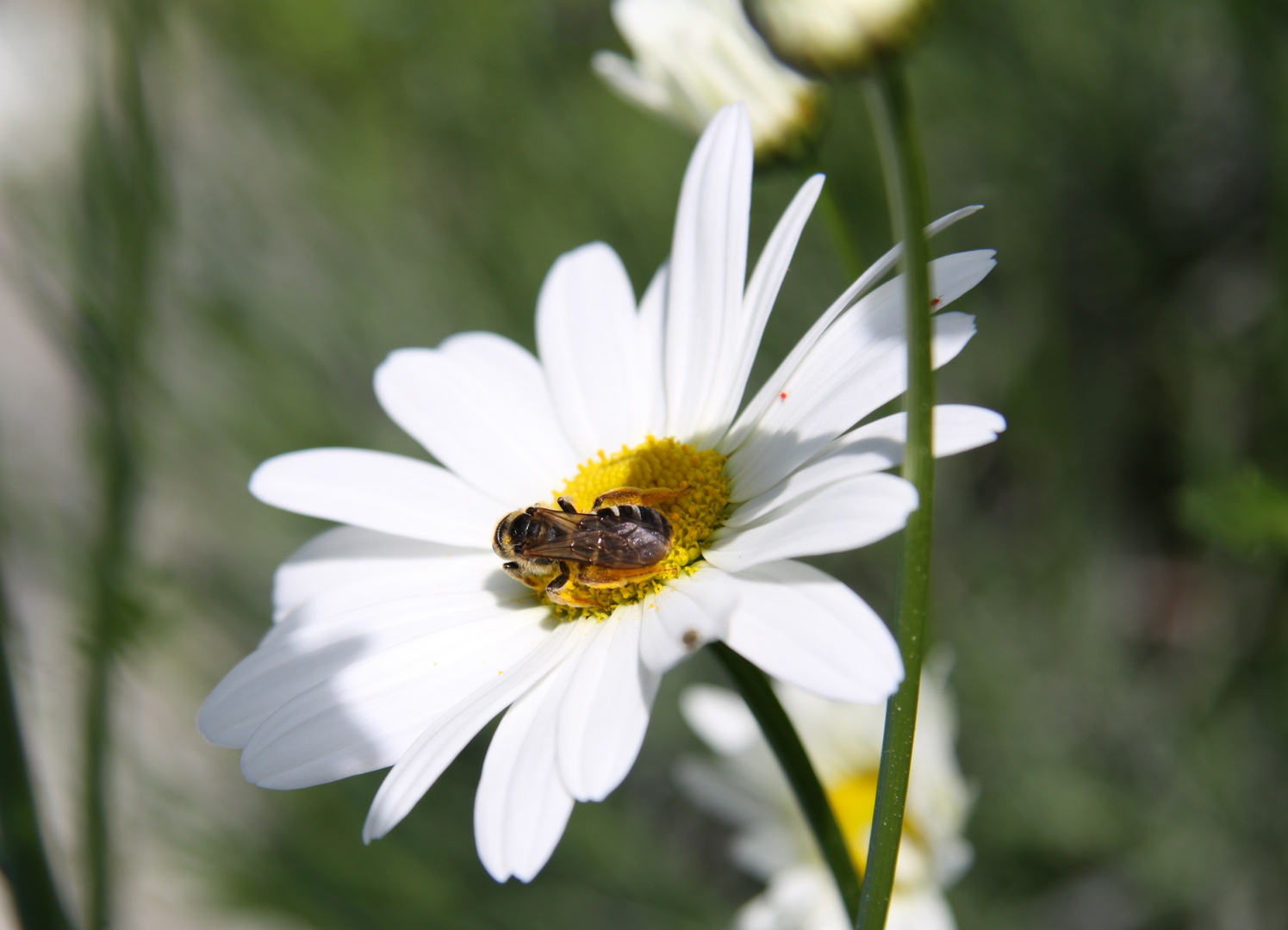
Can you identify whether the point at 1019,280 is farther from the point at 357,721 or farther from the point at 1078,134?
the point at 357,721

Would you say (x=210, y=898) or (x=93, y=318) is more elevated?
(x=93, y=318)

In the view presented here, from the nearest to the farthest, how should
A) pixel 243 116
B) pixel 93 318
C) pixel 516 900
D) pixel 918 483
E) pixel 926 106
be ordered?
pixel 918 483 → pixel 93 318 → pixel 516 900 → pixel 926 106 → pixel 243 116

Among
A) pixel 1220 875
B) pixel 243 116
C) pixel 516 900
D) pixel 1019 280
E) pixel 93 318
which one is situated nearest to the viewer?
pixel 93 318

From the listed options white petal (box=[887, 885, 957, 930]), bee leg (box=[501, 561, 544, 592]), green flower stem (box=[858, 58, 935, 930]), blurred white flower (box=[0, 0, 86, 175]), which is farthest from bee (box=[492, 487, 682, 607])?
blurred white flower (box=[0, 0, 86, 175])

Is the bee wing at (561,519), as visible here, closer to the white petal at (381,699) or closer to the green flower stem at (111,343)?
the white petal at (381,699)

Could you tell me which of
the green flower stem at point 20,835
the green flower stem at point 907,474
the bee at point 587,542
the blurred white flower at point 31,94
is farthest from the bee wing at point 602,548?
the blurred white flower at point 31,94

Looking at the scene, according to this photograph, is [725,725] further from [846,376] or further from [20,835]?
[20,835]

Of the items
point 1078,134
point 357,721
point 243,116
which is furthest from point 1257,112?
point 243,116
